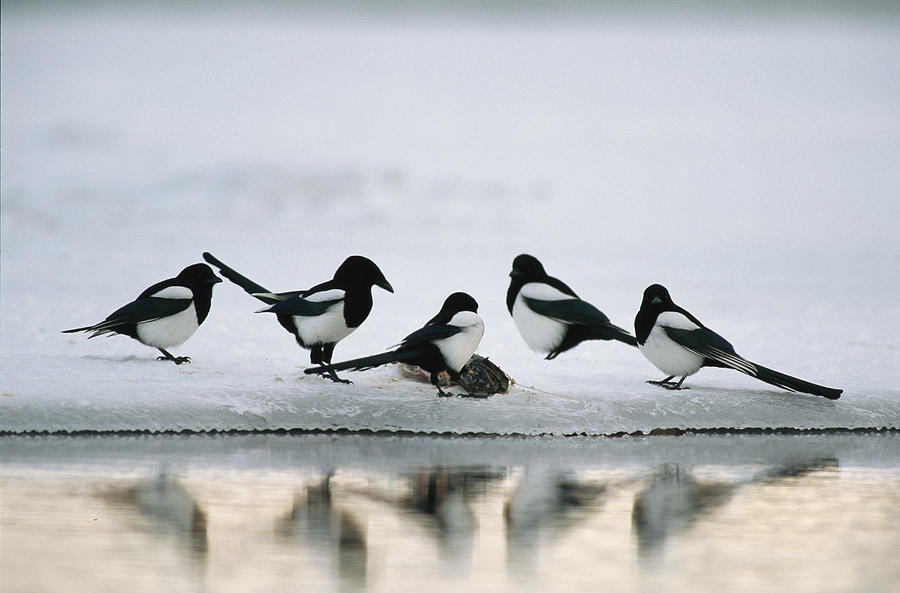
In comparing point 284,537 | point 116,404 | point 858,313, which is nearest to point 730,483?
point 284,537

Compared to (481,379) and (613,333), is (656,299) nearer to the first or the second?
(613,333)

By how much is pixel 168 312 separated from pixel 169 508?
2.70 m

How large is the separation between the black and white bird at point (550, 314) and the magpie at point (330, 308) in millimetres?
952

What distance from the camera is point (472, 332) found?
611 cm

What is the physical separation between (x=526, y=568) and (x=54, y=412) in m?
3.20

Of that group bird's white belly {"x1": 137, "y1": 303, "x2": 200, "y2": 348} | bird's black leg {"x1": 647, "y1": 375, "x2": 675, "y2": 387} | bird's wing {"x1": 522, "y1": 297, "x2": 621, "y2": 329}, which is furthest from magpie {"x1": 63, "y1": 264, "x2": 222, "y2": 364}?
bird's black leg {"x1": 647, "y1": 375, "x2": 675, "y2": 387}

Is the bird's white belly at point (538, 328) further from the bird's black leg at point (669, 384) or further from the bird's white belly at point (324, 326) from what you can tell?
the bird's white belly at point (324, 326)

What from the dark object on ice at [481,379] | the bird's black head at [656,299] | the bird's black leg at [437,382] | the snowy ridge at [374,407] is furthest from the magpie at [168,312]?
the bird's black head at [656,299]

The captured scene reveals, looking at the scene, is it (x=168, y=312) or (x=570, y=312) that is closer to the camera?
(x=168, y=312)

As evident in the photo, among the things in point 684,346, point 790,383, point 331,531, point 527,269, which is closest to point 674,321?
point 684,346

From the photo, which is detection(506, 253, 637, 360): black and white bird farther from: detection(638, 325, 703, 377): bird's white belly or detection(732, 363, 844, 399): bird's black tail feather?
detection(732, 363, 844, 399): bird's black tail feather

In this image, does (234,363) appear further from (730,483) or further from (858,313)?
(858,313)

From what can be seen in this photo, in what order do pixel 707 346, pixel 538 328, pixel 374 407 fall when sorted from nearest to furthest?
pixel 374 407
pixel 707 346
pixel 538 328

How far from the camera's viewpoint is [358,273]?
6348 millimetres
